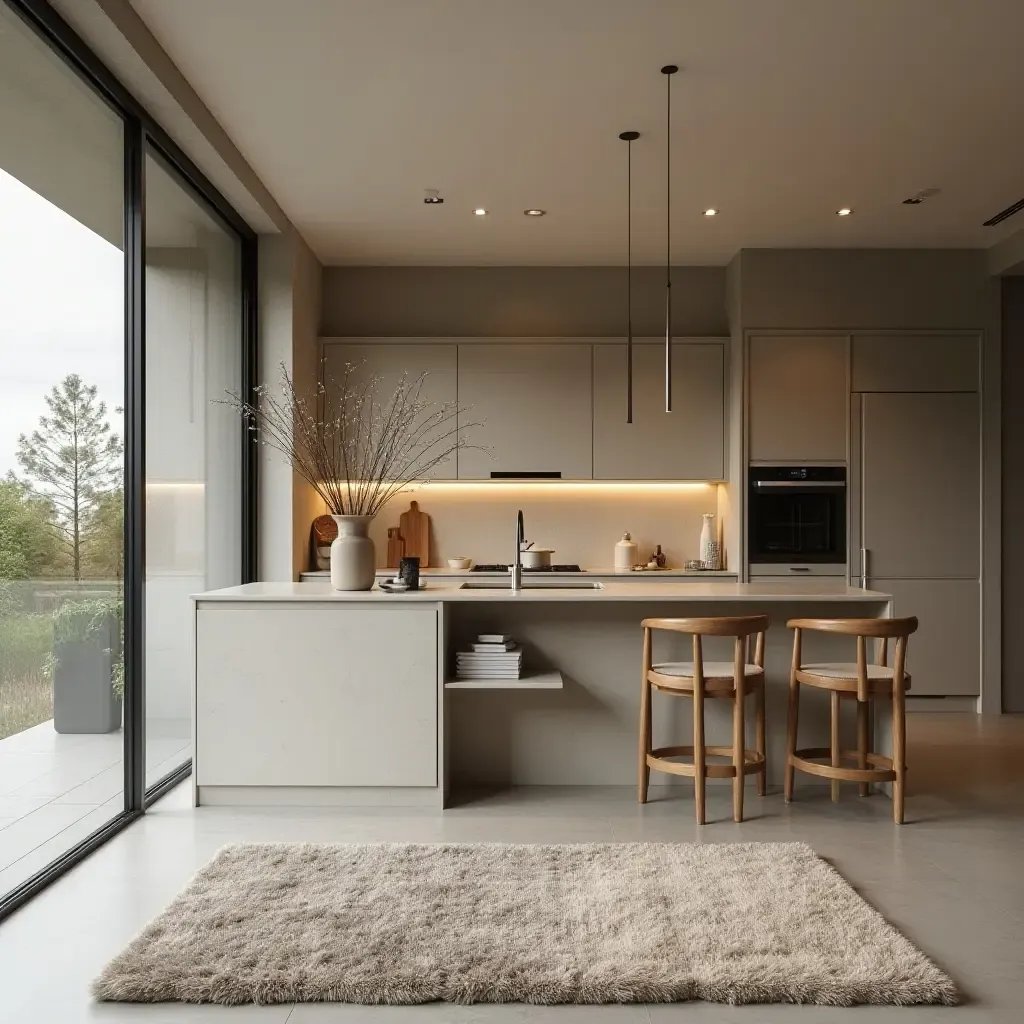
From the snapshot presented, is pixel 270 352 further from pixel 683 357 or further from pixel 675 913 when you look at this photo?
pixel 675 913

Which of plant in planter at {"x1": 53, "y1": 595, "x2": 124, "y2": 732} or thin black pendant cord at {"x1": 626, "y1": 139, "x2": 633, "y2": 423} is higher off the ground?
thin black pendant cord at {"x1": 626, "y1": 139, "x2": 633, "y2": 423}

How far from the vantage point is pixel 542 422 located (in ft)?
21.7

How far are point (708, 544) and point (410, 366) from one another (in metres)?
2.26

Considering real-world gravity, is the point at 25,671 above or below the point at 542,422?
below

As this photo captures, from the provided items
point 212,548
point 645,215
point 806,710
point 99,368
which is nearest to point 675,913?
point 806,710

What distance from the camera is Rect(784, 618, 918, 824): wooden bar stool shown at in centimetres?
385

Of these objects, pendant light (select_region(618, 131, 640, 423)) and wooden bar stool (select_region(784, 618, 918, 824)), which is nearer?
wooden bar stool (select_region(784, 618, 918, 824))

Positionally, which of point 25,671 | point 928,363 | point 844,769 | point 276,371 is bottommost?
point 844,769

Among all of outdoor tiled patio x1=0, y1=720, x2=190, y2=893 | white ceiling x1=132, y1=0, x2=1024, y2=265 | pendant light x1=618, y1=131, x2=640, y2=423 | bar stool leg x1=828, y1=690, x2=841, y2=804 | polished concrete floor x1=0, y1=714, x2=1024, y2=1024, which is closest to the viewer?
polished concrete floor x1=0, y1=714, x2=1024, y2=1024

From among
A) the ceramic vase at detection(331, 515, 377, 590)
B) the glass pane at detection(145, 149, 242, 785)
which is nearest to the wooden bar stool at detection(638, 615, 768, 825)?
the ceramic vase at detection(331, 515, 377, 590)

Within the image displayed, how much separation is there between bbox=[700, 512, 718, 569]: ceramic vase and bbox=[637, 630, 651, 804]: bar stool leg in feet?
8.78

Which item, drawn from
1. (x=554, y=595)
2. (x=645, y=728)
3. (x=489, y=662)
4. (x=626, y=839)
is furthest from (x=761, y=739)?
(x=489, y=662)

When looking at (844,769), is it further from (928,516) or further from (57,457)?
(57,457)

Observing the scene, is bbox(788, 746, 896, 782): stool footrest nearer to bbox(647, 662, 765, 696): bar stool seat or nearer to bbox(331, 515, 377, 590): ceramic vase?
bbox(647, 662, 765, 696): bar stool seat
